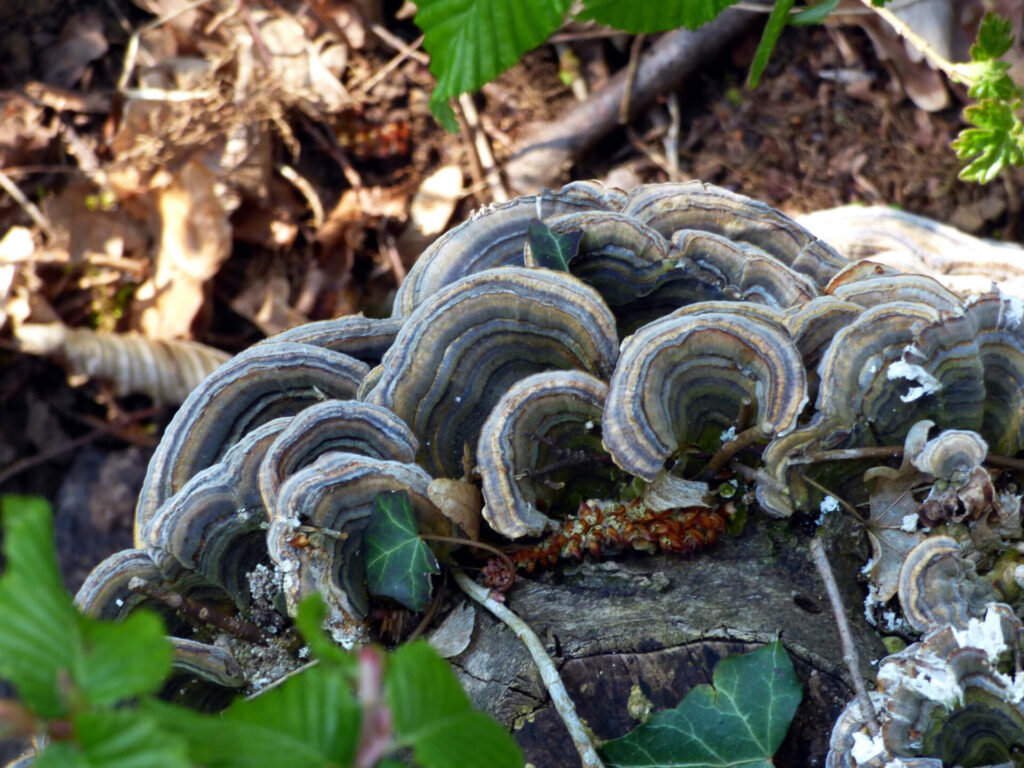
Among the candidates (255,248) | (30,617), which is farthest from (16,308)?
(30,617)

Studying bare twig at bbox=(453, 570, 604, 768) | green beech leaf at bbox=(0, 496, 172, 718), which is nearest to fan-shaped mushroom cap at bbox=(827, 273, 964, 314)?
bare twig at bbox=(453, 570, 604, 768)

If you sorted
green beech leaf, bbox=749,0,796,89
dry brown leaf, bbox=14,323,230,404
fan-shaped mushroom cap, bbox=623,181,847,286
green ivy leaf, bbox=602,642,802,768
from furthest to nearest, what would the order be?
dry brown leaf, bbox=14,323,230,404
green beech leaf, bbox=749,0,796,89
fan-shaped mushroom cap, bbox=623,181,847,286
green ivy leaf, bbox=602,642,802,768

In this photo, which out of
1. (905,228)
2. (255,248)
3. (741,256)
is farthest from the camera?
(255,248)

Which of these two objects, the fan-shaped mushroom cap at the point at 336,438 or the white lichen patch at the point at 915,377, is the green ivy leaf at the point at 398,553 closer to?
the fan-shaped mushroom cap at the point at 336,438

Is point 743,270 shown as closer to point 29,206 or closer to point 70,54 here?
point 29,206

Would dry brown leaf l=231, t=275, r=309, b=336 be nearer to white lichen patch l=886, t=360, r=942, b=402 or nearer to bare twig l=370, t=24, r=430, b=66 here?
bare twig l=370, t=24, r=430, b=66

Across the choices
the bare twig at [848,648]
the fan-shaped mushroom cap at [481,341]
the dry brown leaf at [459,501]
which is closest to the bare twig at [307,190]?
the fan-shaped mushroom cap at [481,341]

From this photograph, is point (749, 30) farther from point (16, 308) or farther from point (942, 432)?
point (16, 308)
